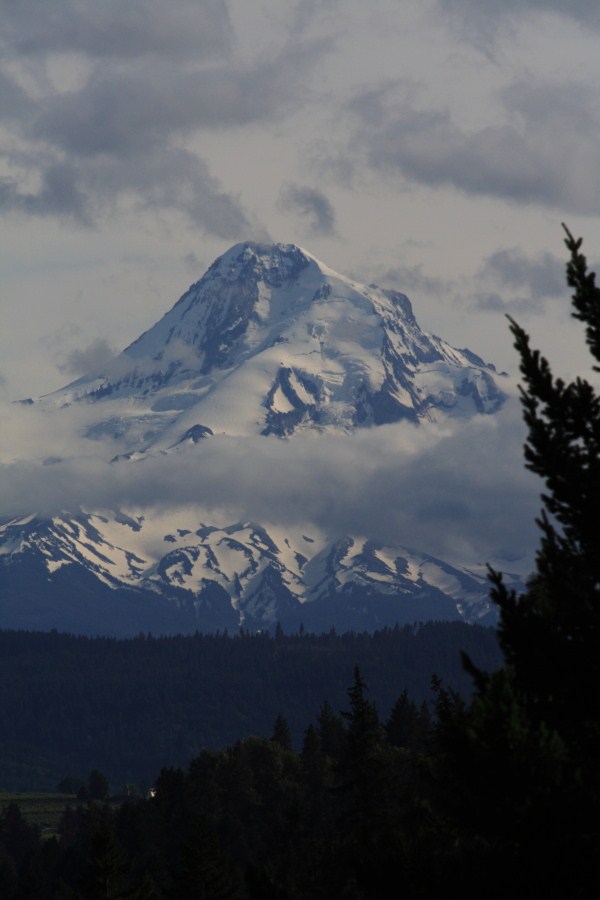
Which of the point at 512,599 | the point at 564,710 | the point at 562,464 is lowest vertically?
the point at 564,710

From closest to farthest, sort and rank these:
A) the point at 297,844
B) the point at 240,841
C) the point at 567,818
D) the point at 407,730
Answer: the point at 567,818, the point at 297,844, the point at 240,841, the point at 407,730

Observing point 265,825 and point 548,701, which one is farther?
point 265,825

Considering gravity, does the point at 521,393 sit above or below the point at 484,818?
above

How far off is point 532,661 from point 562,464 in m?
3.20

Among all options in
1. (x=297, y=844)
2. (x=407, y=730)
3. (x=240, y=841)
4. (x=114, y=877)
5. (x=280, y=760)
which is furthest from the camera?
(x=280, y=760)

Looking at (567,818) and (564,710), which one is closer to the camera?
(567,818)

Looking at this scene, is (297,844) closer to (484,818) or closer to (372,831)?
(372,831)

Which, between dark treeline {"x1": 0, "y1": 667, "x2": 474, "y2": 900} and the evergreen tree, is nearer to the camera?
the evergreen tree

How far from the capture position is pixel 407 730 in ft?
Result: 506

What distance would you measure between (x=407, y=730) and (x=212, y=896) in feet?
280

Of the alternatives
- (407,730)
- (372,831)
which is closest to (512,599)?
(372,831)

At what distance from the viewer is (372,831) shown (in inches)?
3054

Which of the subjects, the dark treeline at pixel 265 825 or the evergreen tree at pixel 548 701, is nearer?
the evergreen tree at pixel 548 701

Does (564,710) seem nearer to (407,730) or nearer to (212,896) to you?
(212,896)
